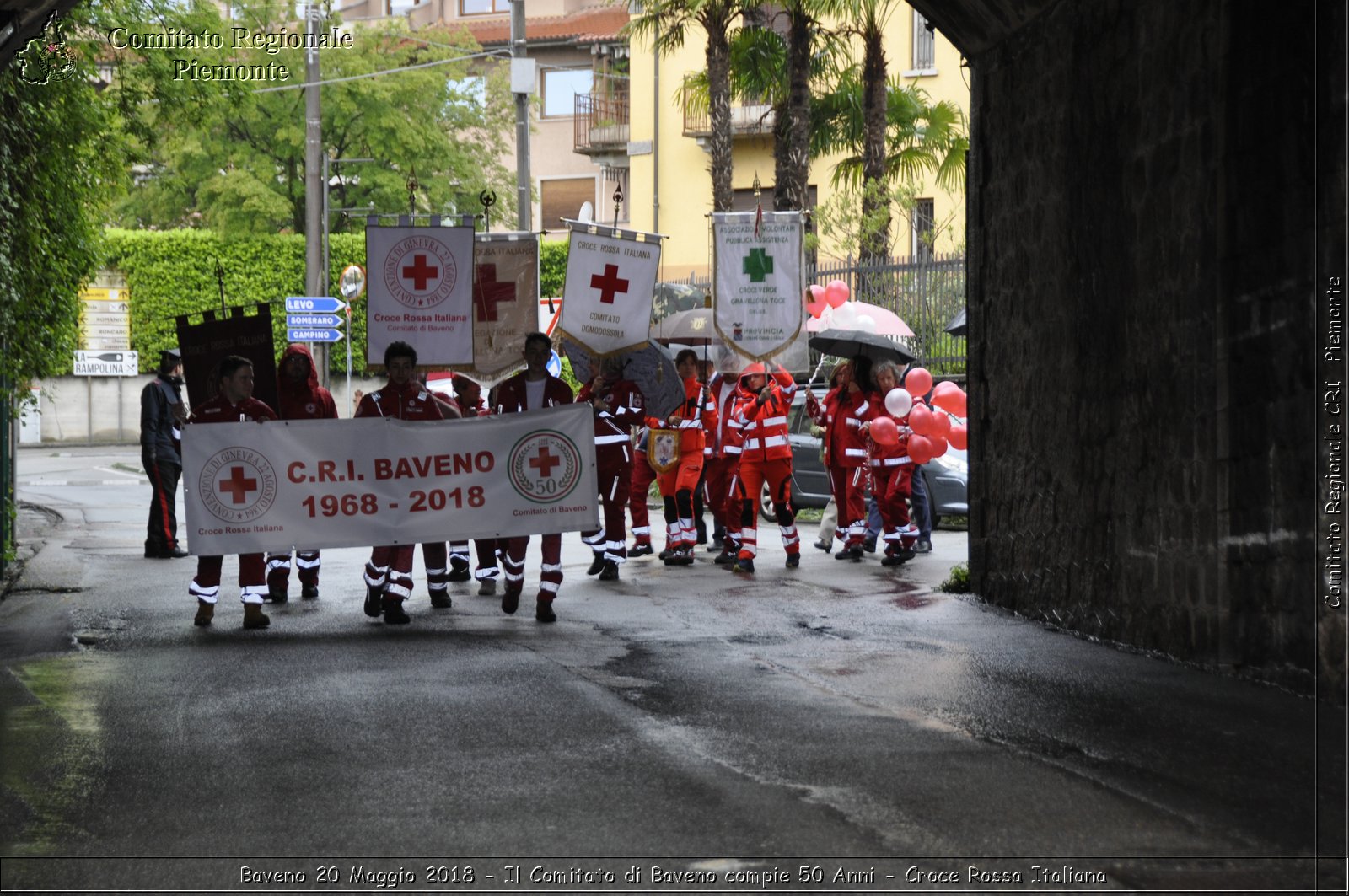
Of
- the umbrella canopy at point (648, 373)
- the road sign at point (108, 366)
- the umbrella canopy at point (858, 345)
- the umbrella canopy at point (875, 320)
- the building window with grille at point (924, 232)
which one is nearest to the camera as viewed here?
the umbrella canopy at point (648, 373)

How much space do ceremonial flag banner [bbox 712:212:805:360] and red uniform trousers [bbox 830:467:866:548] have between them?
6.53 feet

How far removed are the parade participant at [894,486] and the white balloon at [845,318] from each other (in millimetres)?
2449

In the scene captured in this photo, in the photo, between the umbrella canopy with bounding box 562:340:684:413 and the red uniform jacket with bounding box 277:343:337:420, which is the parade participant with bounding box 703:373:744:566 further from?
the red uniform jacket with bounding box 277:343:337:420

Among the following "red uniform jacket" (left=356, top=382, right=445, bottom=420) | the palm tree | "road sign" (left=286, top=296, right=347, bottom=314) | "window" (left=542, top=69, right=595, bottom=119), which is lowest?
"red uniform jacket" (left=356, top=382, right=445, bottom=420)

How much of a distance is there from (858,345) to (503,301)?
5996 mm

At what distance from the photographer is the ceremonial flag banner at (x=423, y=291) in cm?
1380

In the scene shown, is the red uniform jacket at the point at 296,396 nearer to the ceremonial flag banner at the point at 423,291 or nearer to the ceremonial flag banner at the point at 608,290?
the ceremonial flag banner at the point at 423,291

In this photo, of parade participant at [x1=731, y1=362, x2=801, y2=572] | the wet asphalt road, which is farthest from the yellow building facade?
the wet asphalt road

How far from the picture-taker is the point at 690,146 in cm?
4809

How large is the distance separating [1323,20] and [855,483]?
29.9 ft

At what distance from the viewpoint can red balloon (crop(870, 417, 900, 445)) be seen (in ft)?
54.8

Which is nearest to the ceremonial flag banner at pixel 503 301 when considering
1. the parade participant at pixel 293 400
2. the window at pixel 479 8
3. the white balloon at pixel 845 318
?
the parade participant at pixel 293 400

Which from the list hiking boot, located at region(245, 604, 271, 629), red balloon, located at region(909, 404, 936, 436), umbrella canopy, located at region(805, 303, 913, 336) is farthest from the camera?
umbrella canopy, located at region(805, 303, 913, 336)

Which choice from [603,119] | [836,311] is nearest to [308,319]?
[836,311]
